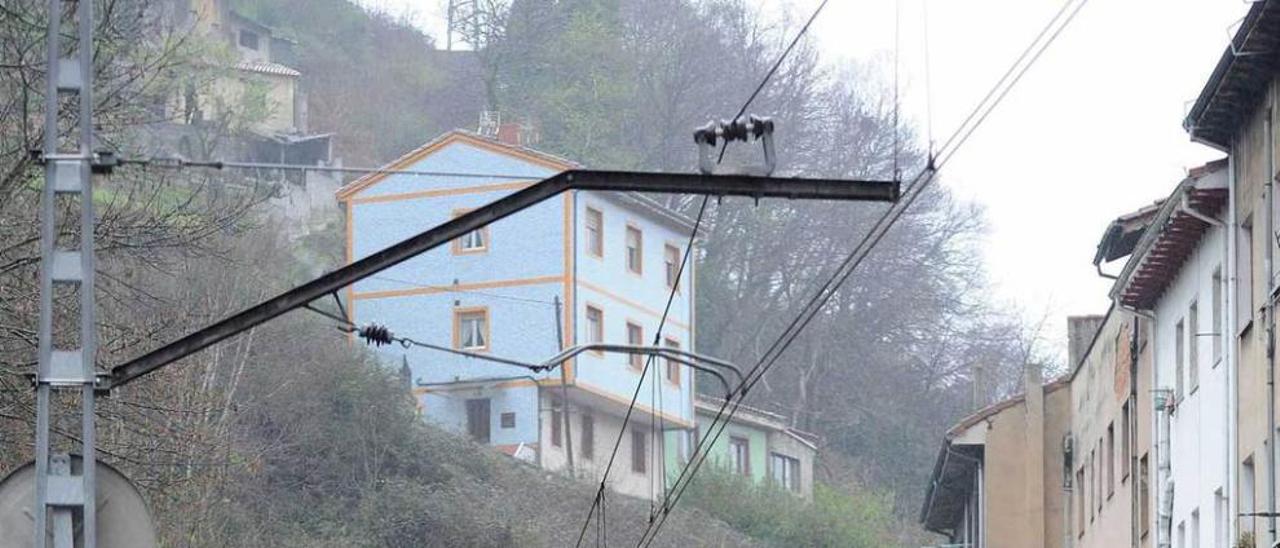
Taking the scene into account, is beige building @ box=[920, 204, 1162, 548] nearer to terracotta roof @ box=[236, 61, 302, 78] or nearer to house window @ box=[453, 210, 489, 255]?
house window @ box=[453, 210, 489, 255]

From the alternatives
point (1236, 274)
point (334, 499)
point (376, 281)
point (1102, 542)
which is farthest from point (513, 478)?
point (1236, 274)

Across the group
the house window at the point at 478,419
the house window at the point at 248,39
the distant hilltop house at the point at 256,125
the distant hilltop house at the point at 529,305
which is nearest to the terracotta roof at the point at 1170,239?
the distant hilltop house at the point at 529,305

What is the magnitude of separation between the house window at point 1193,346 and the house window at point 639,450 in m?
47.2

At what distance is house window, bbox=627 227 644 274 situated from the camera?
80.2 meters

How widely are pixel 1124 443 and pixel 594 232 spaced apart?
1585 inches

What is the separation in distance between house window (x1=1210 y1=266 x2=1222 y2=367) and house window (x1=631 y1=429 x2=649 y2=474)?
49.3 m

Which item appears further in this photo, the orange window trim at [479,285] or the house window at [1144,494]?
the orange window trim at [479,285]

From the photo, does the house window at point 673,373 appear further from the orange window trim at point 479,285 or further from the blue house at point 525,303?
the orange window trim at point 479,285

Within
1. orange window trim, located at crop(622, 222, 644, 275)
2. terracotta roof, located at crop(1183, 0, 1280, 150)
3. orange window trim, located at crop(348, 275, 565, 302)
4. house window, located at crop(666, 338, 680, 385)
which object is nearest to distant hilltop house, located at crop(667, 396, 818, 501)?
house window, located at crop(666, 338, 680, 385)

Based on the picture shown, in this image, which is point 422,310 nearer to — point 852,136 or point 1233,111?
point 852,136

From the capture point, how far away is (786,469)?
89.9 meters

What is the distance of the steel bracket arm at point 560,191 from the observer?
12180mm

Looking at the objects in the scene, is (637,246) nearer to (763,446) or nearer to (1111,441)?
(763,446)

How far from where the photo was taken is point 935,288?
102312 mm
